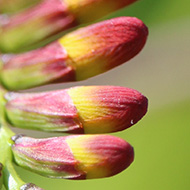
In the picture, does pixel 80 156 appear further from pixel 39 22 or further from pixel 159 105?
pixel 159 105

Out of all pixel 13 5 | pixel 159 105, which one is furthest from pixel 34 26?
pixel 159 105

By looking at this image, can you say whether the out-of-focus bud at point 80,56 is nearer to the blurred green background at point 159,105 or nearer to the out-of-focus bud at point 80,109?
the out-of-focus bud at point 80,109

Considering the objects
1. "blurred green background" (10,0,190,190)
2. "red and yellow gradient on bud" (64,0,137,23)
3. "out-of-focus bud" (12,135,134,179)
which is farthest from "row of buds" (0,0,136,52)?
"blurred green background" (10,0,190,190)

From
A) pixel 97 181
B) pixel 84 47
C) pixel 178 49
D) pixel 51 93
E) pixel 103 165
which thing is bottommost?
pixel 97 181

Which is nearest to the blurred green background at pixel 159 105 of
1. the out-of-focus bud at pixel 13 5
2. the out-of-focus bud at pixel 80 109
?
the out-of-focus bud at pixel 13 5

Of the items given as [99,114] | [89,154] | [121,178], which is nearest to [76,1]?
[99,114]

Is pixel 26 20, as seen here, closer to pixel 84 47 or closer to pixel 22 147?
pixel 84 47

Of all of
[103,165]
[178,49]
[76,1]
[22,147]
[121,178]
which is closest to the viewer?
[103,165]
